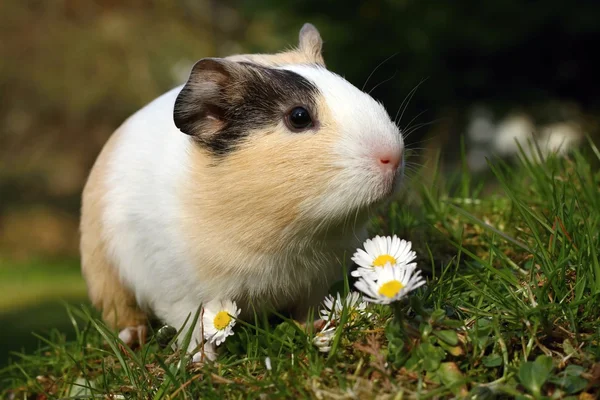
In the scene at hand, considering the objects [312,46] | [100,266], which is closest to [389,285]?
[312,46]

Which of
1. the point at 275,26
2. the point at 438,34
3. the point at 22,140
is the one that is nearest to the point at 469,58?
the point at 438,34

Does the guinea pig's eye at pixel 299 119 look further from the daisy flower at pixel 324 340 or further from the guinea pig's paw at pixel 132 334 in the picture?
the guinea pig's paw at pixel 132 334

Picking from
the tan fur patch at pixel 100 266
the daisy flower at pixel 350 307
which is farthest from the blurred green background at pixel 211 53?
the tan fur patch at pixel 100 266

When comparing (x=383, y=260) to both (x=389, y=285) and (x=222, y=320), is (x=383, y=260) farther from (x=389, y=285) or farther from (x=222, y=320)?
(x=222, y=320)

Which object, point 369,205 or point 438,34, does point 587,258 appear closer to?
point 369,205

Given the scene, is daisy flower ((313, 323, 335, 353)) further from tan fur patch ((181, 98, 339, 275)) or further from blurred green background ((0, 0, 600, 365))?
blurred green background ((0, 0, 600, 365))

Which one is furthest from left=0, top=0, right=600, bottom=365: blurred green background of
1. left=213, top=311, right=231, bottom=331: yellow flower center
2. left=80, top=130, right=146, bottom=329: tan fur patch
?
left=80, top=130, right=146, bottom=329: tan fur patch
